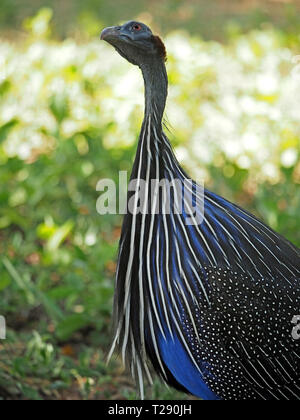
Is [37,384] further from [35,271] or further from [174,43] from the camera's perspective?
[174,43]

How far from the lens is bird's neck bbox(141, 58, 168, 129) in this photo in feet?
7.74

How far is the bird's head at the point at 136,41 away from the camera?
2330mm

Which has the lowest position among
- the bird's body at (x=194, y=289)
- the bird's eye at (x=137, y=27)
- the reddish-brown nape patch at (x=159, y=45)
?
the bird's body at (x=194, y=289)

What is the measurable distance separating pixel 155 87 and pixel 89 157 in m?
2.33

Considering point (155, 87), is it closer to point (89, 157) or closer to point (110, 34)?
point (110, 34)

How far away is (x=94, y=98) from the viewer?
5.65m

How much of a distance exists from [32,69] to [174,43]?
1.44m

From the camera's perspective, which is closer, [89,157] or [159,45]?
[159,45]

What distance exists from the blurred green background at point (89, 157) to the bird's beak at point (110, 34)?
36 cm

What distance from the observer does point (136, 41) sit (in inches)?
91.8

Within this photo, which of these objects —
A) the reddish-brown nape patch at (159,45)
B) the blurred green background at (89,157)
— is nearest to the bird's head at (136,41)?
the reddish-brown nape patch at (159,45)

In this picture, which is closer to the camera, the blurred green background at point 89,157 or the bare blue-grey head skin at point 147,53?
the bare blue-grey head skin at point 147,53

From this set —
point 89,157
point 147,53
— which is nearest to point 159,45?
point 147,53

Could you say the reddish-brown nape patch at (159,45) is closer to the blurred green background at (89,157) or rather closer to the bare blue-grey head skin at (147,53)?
the bare blue-grey head skin at (147,53)
